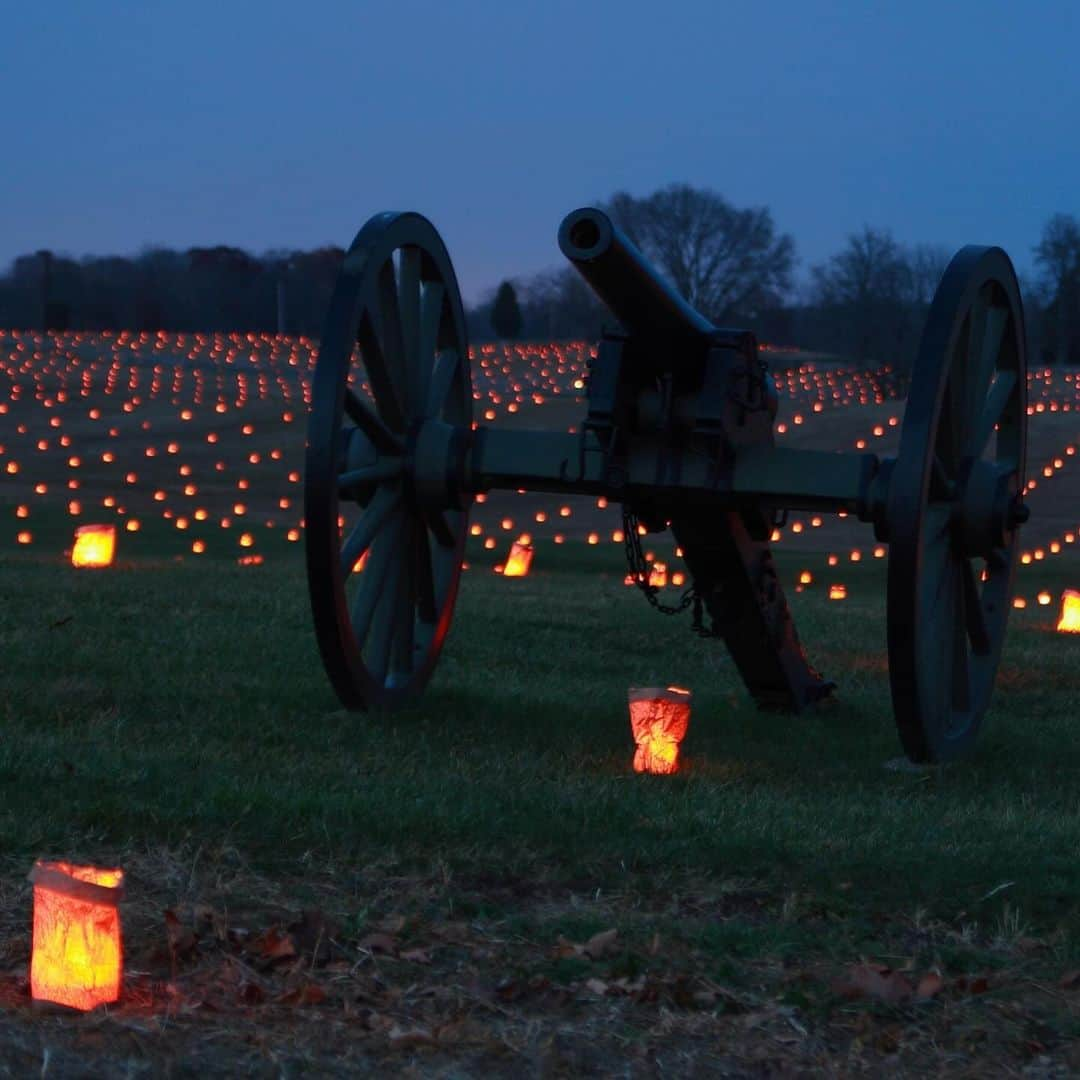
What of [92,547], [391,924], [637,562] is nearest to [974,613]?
[637,562]

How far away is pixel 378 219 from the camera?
262 inches

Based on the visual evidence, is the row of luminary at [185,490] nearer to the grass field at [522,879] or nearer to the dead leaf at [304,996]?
the grass field at [522,879]

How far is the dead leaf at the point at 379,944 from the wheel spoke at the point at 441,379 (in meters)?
3.28

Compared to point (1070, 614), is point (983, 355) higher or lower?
higher

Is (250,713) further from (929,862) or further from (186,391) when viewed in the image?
(186,391)

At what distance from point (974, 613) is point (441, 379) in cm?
221

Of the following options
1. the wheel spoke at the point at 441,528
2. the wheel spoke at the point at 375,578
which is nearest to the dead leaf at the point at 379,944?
the wheel spoke at the point at 375,578

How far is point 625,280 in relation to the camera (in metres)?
6.08

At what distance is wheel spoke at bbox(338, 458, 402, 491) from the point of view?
21.5ft

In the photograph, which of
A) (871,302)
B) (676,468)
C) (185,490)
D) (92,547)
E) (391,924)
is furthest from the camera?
(871,302)

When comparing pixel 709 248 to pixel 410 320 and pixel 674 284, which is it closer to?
pixel 674 284

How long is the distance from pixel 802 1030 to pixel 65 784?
241 centimetres

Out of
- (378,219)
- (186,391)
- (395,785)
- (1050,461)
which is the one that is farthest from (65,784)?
(186,391)

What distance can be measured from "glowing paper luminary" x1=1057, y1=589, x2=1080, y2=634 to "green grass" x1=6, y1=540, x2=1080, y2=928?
226cm
